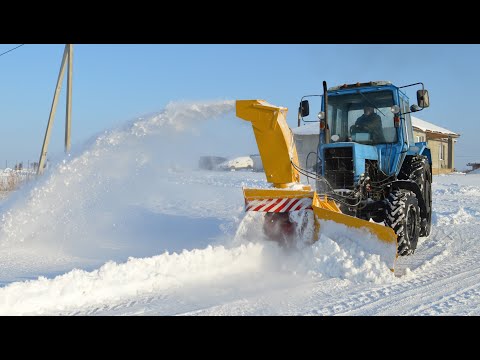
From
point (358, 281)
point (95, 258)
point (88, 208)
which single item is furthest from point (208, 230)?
point (358, 281)

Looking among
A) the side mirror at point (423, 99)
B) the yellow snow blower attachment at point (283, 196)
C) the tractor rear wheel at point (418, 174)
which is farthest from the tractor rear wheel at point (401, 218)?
the side mirror at point (423, 99)

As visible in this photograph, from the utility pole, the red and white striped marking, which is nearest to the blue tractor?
the red and white striped marking

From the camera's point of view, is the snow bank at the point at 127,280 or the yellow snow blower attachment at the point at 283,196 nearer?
the snow bank at the point at 127,280

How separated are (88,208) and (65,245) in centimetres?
104

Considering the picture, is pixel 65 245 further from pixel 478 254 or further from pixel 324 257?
pixel 478 254

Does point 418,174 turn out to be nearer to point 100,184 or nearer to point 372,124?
point 372,124

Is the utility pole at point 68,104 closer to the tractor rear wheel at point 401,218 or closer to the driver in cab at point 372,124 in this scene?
the driver in cab at point 372,124

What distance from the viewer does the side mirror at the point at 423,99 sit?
250 inches

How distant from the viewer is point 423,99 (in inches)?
250

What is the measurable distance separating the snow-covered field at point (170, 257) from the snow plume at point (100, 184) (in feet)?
0.06

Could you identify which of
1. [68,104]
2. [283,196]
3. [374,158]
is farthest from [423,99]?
[68,104]

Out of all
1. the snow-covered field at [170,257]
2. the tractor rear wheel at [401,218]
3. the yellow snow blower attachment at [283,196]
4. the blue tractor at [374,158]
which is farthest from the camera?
the blue tractor at [374,158]

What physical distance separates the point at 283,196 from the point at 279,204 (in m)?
0.11

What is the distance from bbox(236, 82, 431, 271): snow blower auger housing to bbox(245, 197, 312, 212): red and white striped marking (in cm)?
1
